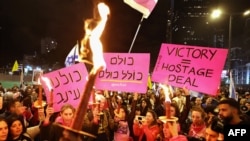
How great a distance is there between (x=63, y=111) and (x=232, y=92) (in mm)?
7065

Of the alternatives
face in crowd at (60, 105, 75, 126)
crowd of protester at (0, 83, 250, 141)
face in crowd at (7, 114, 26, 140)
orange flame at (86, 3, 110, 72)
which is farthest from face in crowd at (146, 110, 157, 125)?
orange flame at (86, 3, 110, 72)

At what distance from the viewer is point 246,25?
43.3 m

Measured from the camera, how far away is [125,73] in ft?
25.1

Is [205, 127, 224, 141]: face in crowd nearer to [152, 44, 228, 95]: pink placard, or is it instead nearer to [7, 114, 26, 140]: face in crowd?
[152, 44, 228, 95]: pink placard

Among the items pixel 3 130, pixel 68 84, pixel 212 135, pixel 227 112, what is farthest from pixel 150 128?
pixel 3 130

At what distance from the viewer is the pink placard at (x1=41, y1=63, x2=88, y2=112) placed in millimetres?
6633

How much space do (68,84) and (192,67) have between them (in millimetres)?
2497

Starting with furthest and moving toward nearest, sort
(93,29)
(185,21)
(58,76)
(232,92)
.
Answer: (185,21) → (232,92) → (58,76) → (93,29)

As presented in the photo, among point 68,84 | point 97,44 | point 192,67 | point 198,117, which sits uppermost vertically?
point 192,67

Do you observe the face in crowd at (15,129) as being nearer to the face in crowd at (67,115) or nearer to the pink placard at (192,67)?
the face in crowd at (67,115)

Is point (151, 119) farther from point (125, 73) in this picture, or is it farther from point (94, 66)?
point (94, 66)

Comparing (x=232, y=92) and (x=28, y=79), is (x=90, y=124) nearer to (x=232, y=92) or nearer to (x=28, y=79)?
(x=232, y=92)

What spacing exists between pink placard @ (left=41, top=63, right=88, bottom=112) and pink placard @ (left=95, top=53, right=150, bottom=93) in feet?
2.91

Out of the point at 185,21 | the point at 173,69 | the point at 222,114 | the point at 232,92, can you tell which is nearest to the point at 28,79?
the point at 185,21
